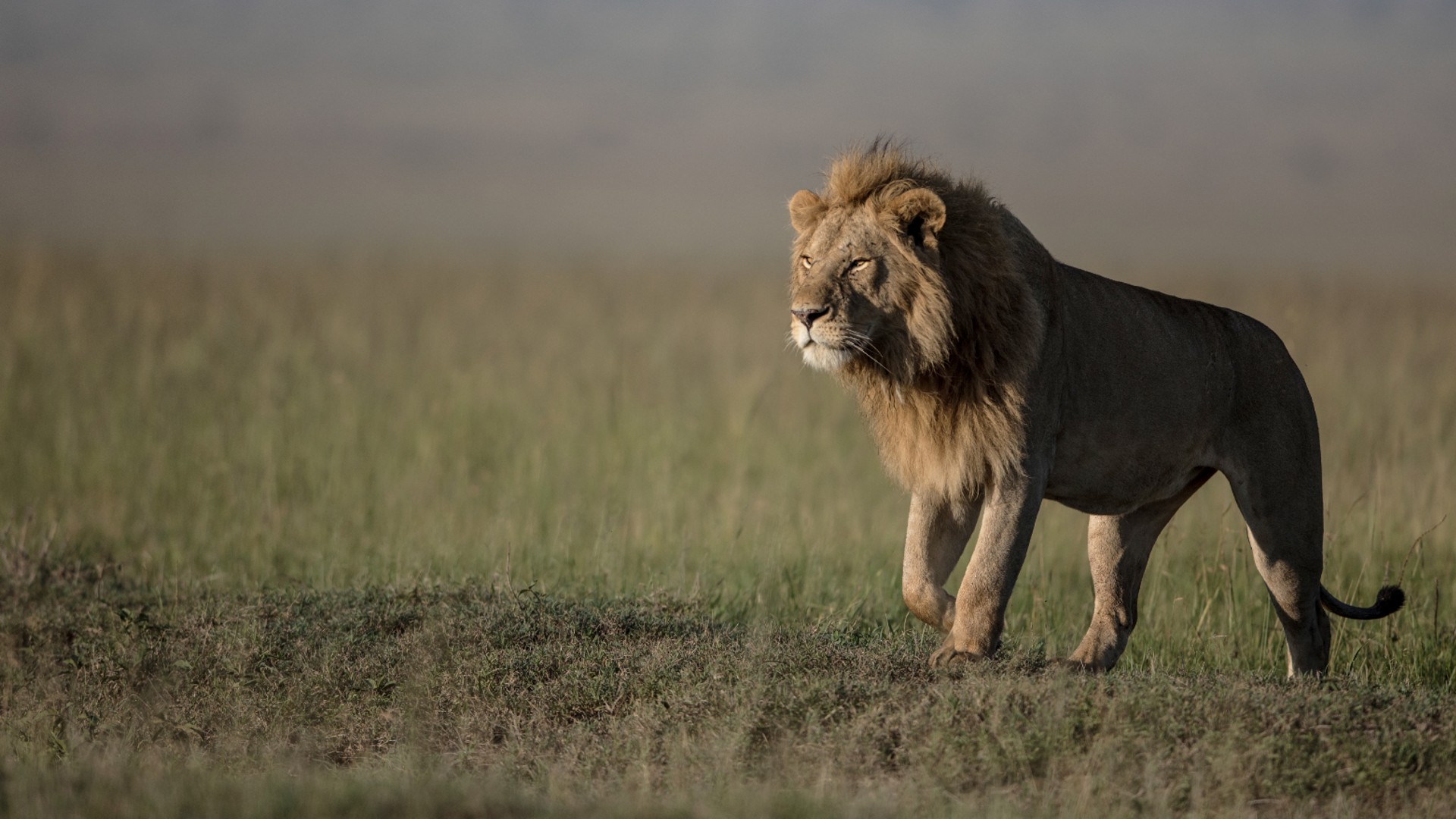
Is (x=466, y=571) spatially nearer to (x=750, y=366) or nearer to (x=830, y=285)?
(x=830, y=285)

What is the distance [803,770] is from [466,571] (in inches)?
140

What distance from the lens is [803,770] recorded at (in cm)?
439

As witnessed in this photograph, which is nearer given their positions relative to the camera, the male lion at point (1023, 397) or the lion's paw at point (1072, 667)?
the male lion at point (1023, 397)

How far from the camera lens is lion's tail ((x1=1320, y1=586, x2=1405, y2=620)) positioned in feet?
19.5

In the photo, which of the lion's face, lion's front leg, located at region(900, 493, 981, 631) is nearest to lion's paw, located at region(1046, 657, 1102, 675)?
lion's front leg, located at region(900, 493, 981, 631)

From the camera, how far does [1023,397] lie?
5.18 meters

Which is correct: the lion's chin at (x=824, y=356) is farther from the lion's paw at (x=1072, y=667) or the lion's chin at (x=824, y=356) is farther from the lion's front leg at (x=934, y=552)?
the lion's paw at (x=1072, y=667)

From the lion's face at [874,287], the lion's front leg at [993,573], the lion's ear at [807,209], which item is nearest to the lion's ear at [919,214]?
the lion's face at [874,287]

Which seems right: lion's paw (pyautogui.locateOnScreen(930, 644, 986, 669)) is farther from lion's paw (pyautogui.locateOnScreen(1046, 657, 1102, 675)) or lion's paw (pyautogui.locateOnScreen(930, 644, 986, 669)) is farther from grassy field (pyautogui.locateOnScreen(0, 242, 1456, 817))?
lion's paw (pyautogui.locateOnScreen(1046, 657, 1102, 675))

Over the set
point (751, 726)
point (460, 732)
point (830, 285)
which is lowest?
point (460, 732)

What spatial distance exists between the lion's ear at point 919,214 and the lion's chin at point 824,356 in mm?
575

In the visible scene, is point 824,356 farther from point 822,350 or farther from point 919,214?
point 919,214

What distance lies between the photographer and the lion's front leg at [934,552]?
17.6ft

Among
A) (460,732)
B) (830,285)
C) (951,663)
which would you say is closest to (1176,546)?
(951,663)
